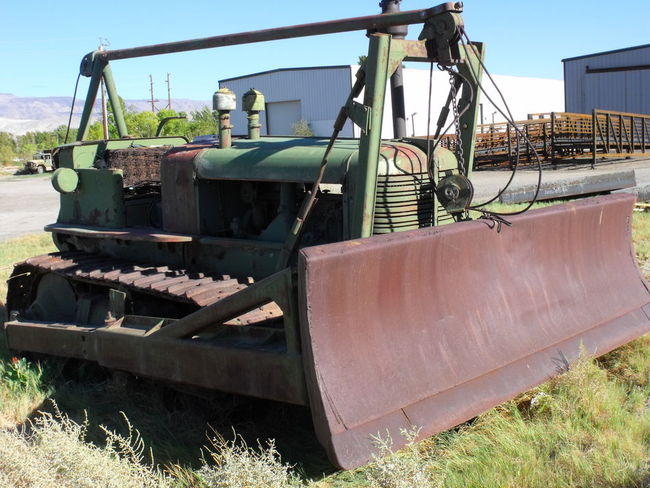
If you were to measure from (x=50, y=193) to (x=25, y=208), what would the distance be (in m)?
5.32

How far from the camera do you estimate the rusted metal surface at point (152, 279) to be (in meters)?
4.47

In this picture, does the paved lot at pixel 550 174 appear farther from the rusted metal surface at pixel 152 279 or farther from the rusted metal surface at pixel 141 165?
the rusted metal surface at pixel 152 279

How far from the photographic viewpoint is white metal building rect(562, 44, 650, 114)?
31.6 meters

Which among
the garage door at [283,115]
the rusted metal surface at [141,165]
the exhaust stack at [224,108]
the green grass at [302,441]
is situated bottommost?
the green grass at [302,441]

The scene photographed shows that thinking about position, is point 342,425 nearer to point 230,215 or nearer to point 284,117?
point 230,215

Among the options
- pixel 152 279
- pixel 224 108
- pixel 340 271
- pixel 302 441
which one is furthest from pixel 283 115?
pixel 340 271

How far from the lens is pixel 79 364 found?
569 centimetres

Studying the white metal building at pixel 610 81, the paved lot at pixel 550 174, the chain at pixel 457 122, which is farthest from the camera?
the white metal building at pixel 610 81

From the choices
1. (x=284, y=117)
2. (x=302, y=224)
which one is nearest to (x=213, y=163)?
(x=302, y=224)

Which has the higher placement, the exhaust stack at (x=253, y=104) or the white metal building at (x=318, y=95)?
the white metal building at (x=318, y=95)

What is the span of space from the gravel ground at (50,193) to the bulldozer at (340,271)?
24.8ft

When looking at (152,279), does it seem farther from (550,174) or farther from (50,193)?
(50,193)

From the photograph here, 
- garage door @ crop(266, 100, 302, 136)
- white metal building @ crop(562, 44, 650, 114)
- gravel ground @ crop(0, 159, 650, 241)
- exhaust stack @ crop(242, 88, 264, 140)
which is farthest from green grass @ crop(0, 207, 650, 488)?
garage door @ crop(266, 100, 302, 136)

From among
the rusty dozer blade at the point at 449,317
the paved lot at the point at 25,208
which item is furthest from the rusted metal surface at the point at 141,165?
the paved lot at the point at 25,208
